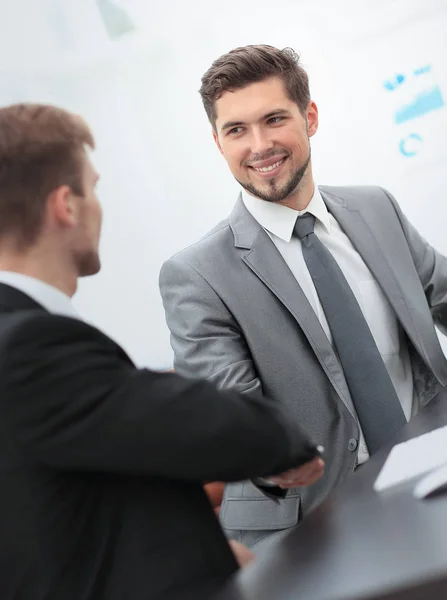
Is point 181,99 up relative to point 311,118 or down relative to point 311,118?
up

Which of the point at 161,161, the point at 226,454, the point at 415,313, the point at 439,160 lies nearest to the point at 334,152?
the point at 439,160

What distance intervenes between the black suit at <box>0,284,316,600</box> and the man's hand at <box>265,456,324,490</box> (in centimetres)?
22

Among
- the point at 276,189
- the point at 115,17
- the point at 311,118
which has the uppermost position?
the point at 115,17

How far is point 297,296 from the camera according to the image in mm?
1949

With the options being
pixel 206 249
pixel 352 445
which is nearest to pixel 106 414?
pixel 352 445

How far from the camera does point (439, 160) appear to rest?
116 inches

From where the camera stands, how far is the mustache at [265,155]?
209 centimetres

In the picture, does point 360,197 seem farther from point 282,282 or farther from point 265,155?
point 282,282

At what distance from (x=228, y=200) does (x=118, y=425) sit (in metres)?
2.12

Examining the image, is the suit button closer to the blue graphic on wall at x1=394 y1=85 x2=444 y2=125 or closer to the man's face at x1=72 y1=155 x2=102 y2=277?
the man's face at x1=72 y1=155 x2=102 y2=277

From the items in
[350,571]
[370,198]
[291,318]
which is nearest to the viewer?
[350,571]

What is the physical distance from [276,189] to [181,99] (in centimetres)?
110

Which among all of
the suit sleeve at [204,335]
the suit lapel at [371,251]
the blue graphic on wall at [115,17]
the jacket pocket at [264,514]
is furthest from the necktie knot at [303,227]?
the blue graphic on wall at [115,17]

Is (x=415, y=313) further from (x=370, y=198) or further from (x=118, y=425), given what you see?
(x=118, y=425)
